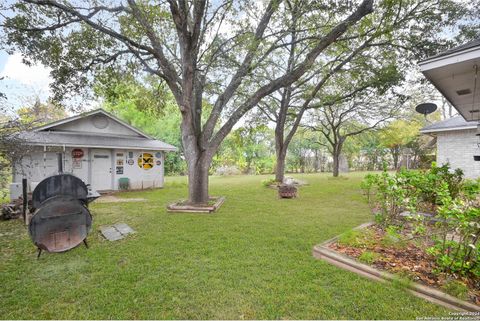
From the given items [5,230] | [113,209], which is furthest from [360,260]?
[5,230]

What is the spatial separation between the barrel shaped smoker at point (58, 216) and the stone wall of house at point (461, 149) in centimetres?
1390

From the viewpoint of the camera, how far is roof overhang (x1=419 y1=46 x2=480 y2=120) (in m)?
3.17

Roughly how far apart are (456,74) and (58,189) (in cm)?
776

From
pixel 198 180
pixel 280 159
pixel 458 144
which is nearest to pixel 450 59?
pixel 198 180

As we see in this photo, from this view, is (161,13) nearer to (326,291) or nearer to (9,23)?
(9,23)

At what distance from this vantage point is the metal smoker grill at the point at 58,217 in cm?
367

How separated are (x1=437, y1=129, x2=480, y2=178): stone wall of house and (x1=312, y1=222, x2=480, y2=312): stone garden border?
989cm

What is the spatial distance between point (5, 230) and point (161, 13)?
7284 mm

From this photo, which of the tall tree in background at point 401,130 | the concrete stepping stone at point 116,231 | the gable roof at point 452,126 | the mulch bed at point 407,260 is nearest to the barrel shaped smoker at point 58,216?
the concrete stepping stone at point 116,231

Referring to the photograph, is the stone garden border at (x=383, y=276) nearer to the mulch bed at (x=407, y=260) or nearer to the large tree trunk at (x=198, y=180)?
the mulch bed at (x=407, y=260)

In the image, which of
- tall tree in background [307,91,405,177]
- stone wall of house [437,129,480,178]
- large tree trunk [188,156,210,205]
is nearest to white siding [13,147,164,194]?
large tree trunk [188,156,210,205]

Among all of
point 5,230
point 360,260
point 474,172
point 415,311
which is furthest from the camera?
point 474,172

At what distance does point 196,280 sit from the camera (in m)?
2.91

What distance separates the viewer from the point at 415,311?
7.37 ft
